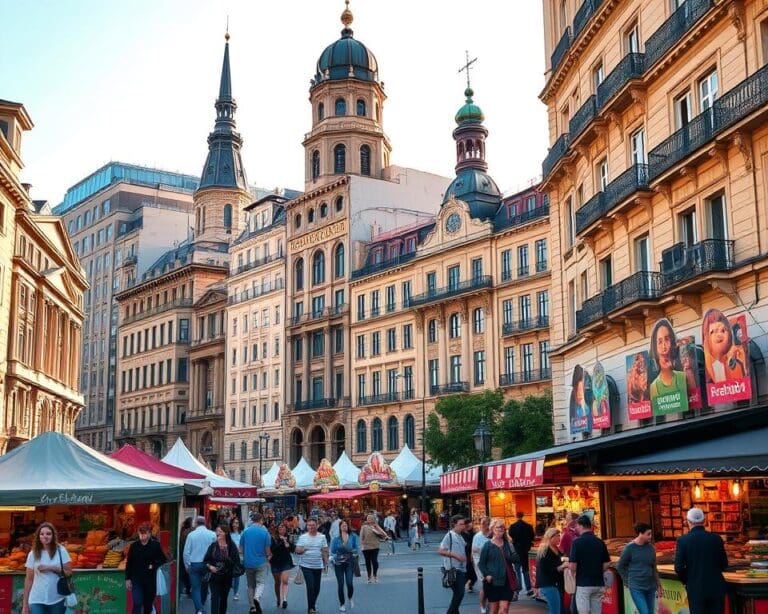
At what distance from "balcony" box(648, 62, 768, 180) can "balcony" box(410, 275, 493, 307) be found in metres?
34.5

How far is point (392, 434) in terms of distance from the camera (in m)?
65.9

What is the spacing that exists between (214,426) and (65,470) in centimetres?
7000

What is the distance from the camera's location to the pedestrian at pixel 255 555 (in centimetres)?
1866

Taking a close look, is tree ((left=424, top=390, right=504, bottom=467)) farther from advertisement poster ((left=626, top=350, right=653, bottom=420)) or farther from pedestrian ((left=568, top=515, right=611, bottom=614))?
pedestrian ((left=568, top=515, right=611, bottom=614))

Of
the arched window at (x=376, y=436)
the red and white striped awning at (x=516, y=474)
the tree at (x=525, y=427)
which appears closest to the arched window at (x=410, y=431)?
the arched window at (x=376, y=436)

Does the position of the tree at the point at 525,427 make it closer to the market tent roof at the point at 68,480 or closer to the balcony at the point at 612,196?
the balcony at the point at 612,196

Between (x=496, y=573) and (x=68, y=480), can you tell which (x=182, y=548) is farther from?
(x=496, y=573)

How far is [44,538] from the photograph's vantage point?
12.4m

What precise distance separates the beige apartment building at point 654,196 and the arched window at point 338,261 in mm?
39749

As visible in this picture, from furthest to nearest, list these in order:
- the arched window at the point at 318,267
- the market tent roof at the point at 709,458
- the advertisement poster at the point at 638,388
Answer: the arched window at the point at 318,267 → the advertisement poster at the point at 638,388 → the market tent roof at the point at 709,458

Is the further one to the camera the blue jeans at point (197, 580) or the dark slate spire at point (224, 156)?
the dark slate spire at point (224, 156)

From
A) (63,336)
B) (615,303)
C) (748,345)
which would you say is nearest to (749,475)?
(748,345)

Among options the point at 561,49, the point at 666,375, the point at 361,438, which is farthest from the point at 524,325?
the point at 666,375

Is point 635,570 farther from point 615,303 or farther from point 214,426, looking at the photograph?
point 214,426
